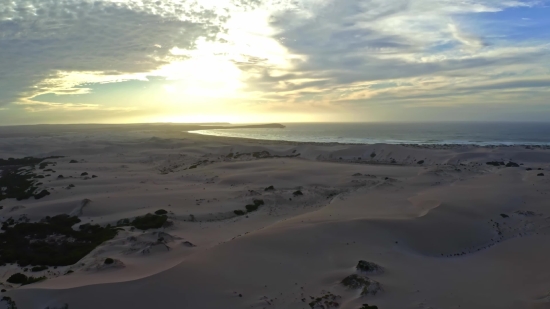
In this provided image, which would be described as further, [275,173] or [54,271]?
[275,173]

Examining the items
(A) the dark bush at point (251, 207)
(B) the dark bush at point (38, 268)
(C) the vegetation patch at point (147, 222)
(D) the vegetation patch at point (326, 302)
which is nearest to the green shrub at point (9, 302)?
(B) the dark bush at point (38, 268)

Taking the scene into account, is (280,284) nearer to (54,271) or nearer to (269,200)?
(54,271)

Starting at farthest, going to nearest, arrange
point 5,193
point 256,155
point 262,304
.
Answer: point 256,155 → point 5,193 → point 262,304

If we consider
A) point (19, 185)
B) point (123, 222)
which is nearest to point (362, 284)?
point (123, 222)

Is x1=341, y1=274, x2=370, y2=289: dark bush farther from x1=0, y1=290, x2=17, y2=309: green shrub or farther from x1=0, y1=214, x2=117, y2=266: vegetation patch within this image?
x1=0, y1=214, x2=117, y2=266: vegetation patch

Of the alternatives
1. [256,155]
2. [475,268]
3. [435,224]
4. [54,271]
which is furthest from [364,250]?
[256,155]

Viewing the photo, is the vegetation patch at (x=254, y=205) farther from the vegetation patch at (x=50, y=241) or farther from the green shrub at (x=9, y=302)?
the green shrub at (x=9, y=302)
